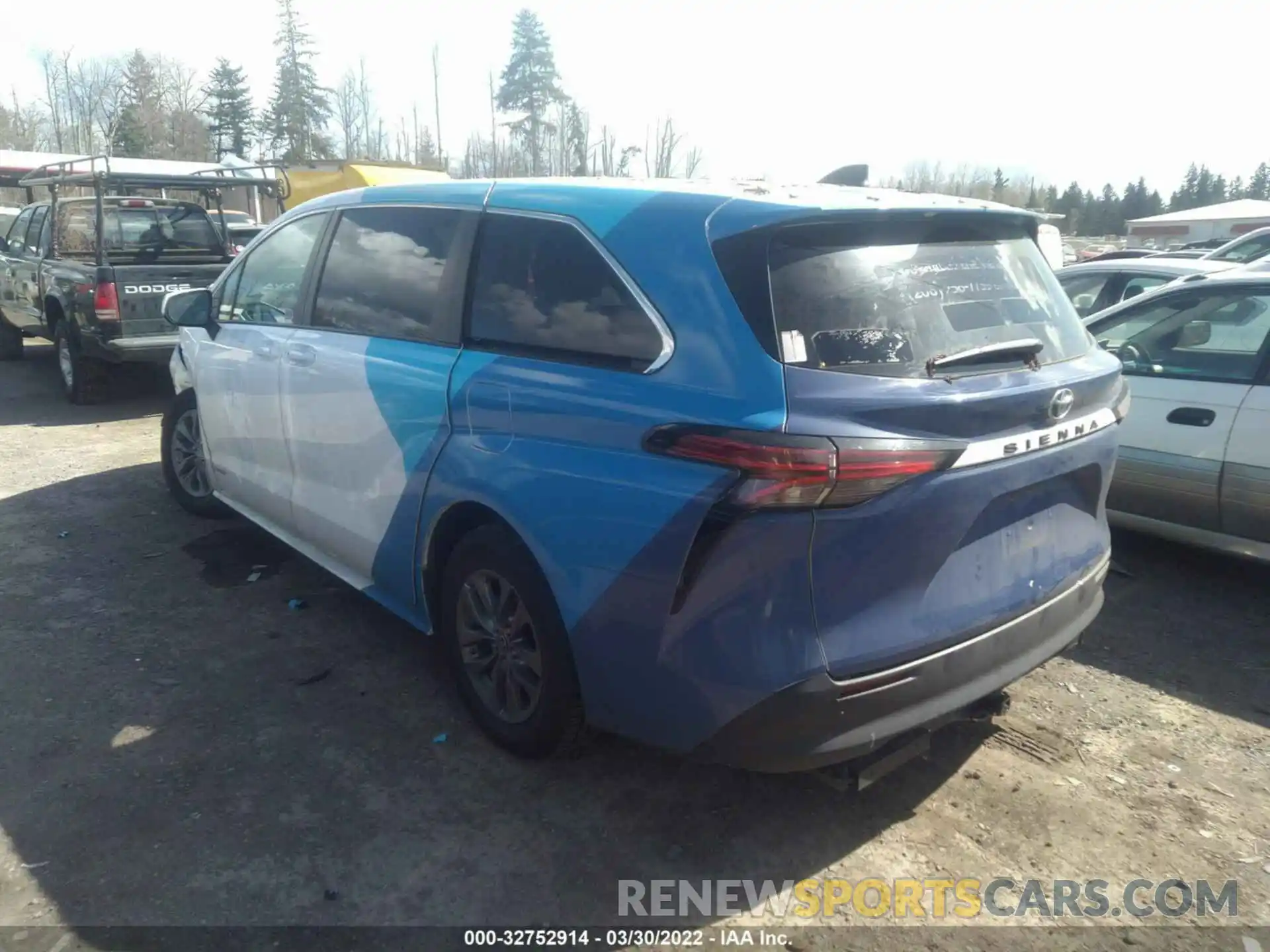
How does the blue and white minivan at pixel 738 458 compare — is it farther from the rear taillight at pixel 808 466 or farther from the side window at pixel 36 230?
the side window at pixel 36 230

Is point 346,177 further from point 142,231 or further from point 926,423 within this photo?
point 926,423

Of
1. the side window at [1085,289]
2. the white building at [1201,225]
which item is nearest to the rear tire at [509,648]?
the side window at [1085,289]

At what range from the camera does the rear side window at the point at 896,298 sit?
2490 mm

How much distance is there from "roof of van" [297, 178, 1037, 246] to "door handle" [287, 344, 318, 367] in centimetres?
90

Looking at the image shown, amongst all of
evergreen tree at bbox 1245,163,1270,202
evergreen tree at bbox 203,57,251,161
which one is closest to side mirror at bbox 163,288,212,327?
evergreen tree at bbox 203,57,251,161

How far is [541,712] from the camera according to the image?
3.10 m

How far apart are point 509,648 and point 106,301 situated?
283 inches

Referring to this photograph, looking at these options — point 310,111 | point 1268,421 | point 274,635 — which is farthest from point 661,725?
point 310,111

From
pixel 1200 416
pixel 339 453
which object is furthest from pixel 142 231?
pixel 1200 416

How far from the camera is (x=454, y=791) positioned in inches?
125

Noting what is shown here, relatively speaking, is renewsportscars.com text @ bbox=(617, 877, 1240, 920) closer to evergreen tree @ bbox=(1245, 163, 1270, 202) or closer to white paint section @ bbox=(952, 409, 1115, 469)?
white paint section @ bbox=(952, 409, 1115, 469)

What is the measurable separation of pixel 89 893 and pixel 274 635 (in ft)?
5.59

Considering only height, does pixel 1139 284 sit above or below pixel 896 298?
below

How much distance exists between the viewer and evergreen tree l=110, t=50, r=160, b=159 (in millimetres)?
53969
